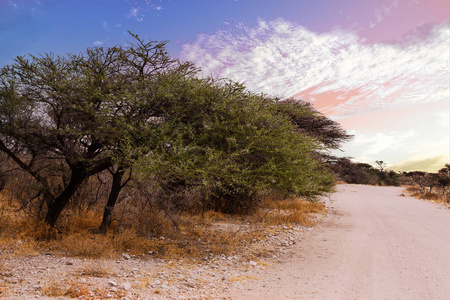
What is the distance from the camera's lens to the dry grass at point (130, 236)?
7.05 m

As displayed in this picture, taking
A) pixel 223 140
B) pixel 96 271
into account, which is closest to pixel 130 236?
pixel 96 271

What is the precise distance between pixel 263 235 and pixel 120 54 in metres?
6.49

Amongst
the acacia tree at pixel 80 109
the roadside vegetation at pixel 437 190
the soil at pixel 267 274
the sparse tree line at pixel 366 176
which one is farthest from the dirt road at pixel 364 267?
the sparse tree line at pixel 366 176

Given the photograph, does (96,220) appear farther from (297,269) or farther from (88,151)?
(297,269)

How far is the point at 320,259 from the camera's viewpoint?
725 cm

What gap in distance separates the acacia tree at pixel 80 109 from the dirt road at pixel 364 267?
164 inches

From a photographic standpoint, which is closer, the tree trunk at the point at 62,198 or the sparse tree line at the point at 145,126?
the sparse tree line at the point at 145,126

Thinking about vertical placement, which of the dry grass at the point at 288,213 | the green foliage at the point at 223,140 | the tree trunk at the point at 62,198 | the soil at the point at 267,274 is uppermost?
the green foliage at the point at 223,140

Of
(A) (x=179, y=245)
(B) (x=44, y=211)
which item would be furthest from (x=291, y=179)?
(B) (x=44, y=211)

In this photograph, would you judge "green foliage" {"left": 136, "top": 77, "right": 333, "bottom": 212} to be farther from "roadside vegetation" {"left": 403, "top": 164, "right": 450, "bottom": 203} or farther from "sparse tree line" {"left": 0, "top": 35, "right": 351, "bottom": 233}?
"roadside vegetation" {"left": 403, "top": 164, "right": 450, "bottom": 203}

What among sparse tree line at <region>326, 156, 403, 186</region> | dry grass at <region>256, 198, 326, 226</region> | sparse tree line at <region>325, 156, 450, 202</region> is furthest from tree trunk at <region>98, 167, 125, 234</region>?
sparse tree line at <region>326, 156, 403, 186</region>

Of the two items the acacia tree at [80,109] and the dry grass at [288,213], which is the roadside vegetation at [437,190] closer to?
the dry grass at [288,213]

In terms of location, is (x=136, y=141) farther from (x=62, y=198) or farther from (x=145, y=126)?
(x=62, y=198)

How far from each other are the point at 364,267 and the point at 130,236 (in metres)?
5.45
